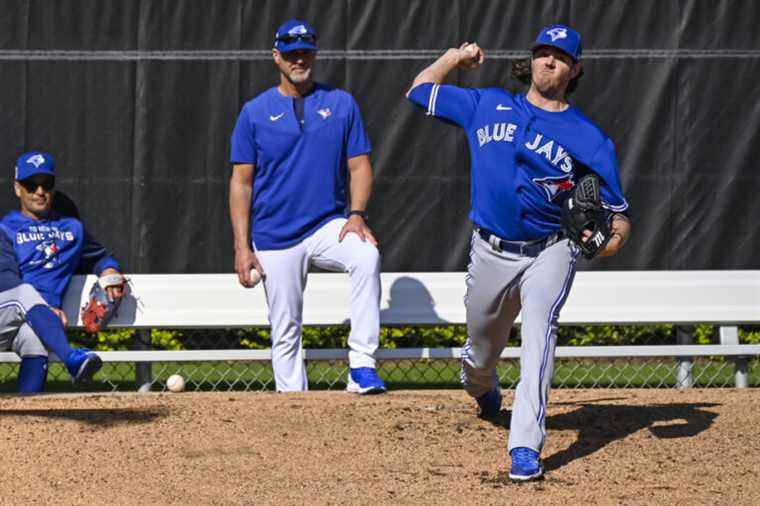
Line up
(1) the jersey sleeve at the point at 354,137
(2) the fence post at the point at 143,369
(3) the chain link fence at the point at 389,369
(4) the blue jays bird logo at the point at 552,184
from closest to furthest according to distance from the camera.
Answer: (4) the blue jays bird logo at the point at 552,184, (1) the jersey sleeve at the point at 354,137, (2) the fence post at the point at 143,369, (3) the chain link fence at the point at 389,369

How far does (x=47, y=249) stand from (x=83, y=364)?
37.9 inches

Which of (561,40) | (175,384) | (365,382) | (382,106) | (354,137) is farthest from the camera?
(382,106)

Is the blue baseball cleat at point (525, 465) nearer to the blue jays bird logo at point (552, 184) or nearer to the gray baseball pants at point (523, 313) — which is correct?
the gray baseball pants at point (523, 313)

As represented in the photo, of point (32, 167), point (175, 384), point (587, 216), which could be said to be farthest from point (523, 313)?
point (32, 167)

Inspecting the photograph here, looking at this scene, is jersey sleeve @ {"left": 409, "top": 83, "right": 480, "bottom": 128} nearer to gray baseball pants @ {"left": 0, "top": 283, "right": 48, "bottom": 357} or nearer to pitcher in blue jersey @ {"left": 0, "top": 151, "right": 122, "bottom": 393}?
pitcher in blue jersey @ {"left": 0, "top": 151, "right": 122, "bottom": 393}

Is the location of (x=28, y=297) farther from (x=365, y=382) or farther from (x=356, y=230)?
(x=365, y=382)

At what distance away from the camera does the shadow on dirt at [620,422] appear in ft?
18.8

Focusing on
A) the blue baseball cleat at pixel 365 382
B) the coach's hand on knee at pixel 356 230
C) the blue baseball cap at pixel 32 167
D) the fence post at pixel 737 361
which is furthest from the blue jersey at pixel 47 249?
the fence post at pixel 737 361

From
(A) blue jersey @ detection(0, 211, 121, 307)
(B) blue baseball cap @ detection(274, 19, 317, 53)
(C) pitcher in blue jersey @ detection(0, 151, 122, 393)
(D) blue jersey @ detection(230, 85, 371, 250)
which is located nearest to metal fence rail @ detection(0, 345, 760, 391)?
(C) pitcher in blue jersey @ detection(0, 151, 122, 393)

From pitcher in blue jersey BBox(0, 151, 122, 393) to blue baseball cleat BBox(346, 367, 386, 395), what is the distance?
4.82ft

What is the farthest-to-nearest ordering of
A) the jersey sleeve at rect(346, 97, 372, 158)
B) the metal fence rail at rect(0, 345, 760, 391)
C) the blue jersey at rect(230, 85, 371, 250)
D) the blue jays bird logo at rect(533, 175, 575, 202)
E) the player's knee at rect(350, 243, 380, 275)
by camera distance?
1. the metal fence rail at rect(0, 345, 760, 391)
2. the jersey sleeve at rect(346, 97, 372, 158)
3. the blue jersey at rect(230, 85, 371, 250)
4. the player's knee at rect(350, 243, 380, 275)
5. the blue jays bird logo at rect(533, 175, 575, 202)

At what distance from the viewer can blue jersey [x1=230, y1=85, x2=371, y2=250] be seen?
6.98 m

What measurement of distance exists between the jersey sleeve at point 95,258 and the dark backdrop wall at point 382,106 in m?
0.81

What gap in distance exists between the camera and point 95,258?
777 centimetres
